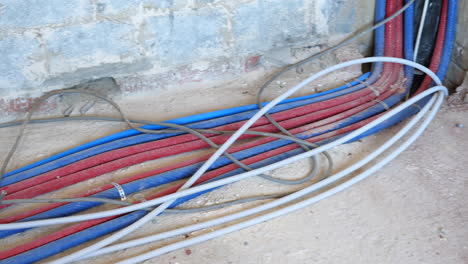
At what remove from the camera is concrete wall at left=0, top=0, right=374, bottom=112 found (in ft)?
6.07

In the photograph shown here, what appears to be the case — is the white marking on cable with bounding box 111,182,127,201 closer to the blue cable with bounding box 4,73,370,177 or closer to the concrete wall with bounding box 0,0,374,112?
the blue cable with bounding box 4,73,370,177

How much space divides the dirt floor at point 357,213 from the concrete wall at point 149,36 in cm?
29

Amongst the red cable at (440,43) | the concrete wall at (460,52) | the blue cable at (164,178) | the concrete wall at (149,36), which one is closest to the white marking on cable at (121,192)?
the blue cable at (164,178)

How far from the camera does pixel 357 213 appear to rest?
4.96 feet

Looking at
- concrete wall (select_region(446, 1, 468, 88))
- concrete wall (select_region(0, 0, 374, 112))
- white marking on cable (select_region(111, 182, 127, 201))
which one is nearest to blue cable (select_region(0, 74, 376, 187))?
white marking on cable (select_region(111, 182, 127, 201))

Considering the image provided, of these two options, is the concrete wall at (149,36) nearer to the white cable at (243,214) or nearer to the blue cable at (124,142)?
the blue cable at (124,142)

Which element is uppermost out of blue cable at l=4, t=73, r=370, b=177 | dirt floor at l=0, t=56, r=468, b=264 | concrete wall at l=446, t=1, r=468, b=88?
concrete wall at l=446, t=1, r=468, b=88

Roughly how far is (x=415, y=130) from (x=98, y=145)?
1.34 meters

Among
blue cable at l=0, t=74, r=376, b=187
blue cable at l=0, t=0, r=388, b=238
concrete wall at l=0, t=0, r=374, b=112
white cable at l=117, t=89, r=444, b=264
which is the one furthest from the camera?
concrete wall at l=0, t=0, r=374, b=112

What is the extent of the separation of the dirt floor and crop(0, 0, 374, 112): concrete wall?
11.6 inches

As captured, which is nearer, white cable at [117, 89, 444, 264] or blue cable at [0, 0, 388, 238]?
white cable at [117, 89, 444, 264]

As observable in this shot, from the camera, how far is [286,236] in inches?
56.9

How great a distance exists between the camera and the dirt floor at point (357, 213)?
4.54ft

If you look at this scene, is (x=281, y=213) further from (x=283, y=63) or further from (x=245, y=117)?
(x=283, y=63)
